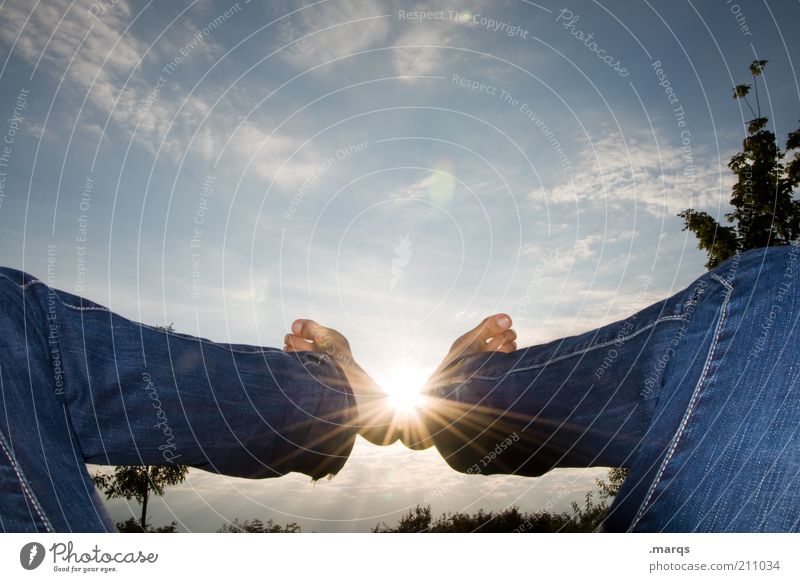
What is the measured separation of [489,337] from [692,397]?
3.19 feet

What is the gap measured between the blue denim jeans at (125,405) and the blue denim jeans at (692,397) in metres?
0.54

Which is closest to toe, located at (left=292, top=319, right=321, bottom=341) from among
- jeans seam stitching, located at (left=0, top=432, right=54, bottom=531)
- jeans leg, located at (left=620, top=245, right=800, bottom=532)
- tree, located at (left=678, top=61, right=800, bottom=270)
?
jeans seam stitching, located at (left=0, top=432, right=54, bottom=531)

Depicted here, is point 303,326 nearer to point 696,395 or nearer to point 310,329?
point 310,329

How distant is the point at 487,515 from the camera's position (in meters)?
2.35

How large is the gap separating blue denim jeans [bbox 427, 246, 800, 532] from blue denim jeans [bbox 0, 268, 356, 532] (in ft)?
1.76

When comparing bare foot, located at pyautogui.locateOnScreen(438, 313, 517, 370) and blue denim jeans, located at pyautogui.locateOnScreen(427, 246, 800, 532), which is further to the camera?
bare foot, located at pyautogui.locateOnScreen(438, 313, 517, 370)

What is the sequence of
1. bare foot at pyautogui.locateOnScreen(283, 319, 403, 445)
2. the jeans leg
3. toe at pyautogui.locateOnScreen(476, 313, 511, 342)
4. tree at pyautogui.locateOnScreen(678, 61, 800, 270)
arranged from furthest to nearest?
tree at pyautogui.locateOnScreen(678, 61, 800, 270) < toe at pyautogui.locateOnScreen(476, 313, 511, 342) < bare foot at pyautogui.locateOnScreen(283, 319, 403, 445) < the jeans leg

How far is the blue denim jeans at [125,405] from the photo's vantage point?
3.99 feet

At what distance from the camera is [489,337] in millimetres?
2080

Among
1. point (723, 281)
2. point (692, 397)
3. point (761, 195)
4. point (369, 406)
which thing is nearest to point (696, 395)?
point (692, 397)

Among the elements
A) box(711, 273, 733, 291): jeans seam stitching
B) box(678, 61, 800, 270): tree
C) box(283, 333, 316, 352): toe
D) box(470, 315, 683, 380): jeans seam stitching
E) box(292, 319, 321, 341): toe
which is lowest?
box(470, 315, 683, 380): jeans seam stitching

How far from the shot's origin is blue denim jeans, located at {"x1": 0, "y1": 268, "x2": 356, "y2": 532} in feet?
3.99

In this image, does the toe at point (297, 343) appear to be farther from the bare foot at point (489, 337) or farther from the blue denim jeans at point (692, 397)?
the blue denim jeans at point (692, 397)

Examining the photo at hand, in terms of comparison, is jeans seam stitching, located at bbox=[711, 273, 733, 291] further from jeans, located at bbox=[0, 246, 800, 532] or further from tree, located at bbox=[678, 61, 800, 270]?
tree, located at bbox=[678, 61, 800, 270]
